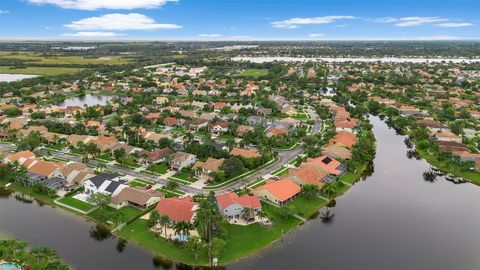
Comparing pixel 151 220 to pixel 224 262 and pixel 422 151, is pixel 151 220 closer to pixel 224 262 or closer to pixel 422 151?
pixel 224 262

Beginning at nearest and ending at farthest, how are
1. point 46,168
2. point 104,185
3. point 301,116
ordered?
1. point 104,185
2. point 46,168
3. point 301,116

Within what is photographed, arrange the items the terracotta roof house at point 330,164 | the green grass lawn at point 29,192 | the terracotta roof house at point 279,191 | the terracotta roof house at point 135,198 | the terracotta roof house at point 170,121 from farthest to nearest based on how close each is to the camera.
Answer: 1. the terracotta roof house at point 170,121
2. the terracotta roof house at point 330,164
3. the green grass lawn at point 29,192
4. the terracotta roof house at point 279,191
5. the terracotta roof house at point 135,198

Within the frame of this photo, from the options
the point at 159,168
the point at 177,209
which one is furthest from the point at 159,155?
the point at 177,209

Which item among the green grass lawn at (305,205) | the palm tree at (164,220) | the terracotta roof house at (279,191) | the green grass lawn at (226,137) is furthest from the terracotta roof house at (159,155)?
the green grass lawn at (305,205)

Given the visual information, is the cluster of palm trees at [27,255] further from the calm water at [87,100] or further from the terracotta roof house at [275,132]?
the calm water at [87,100]

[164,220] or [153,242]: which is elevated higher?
[164,220]

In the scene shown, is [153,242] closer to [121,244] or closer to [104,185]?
[121,244]

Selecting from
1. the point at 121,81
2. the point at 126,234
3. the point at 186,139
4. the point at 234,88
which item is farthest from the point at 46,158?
the point at 121,81
